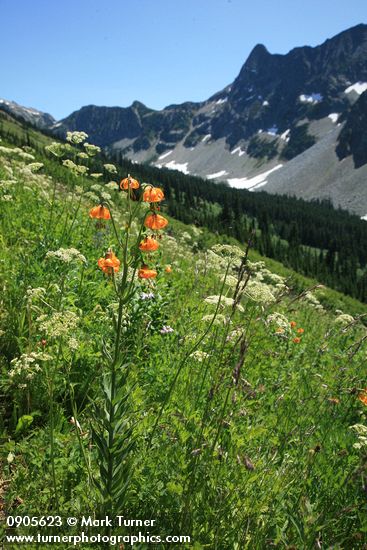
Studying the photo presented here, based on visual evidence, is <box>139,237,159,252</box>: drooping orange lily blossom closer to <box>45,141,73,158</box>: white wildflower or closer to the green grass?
the green grass

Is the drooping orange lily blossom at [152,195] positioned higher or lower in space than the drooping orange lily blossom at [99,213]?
higher

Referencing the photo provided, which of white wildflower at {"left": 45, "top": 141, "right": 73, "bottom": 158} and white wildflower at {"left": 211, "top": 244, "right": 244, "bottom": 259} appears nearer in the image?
white wildflower at {"left": 211, "top": 244, "right": 244, "bottom": 259}

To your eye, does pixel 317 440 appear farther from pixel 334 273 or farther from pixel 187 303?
pixel 334 273

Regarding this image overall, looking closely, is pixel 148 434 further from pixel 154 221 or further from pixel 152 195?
pixel 152 195

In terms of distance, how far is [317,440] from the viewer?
4.30 m

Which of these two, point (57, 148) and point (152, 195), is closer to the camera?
point (152, 195)

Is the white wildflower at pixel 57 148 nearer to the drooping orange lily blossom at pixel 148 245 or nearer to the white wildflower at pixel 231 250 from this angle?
the drooping orange lily blossom at pixel 148 245

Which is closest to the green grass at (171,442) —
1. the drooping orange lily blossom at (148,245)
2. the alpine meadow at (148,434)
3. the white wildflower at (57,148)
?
the alpine meadow at (148,434)

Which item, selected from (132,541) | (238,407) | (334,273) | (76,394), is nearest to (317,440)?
(238,407)

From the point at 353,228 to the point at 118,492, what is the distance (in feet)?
591

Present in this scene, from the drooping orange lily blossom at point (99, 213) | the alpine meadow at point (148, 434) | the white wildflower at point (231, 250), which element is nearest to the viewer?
the alpine meadow at point (148, 434)

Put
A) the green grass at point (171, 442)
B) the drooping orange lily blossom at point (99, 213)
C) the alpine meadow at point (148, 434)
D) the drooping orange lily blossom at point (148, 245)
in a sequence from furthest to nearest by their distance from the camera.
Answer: the drooping orange lily blossom at point (99, 213)
the drooping orange lily blossom at point (148, 245)
the green grass at point (171, 442)
the alpine meadow at point (148, 434)

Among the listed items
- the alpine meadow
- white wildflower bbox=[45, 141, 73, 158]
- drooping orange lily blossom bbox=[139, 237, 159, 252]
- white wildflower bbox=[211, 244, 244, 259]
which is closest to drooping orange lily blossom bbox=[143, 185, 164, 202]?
the alpine meadow

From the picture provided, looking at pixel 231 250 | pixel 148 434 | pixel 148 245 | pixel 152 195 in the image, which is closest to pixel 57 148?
pixel 148 245
